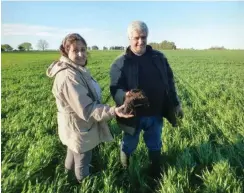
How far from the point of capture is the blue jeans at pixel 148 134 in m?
3.67

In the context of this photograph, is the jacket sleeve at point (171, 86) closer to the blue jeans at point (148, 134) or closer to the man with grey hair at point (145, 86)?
the man with grey hair at point (145, 86)

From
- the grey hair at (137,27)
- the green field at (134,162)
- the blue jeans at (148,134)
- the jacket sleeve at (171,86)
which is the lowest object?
the green field at (134,162)

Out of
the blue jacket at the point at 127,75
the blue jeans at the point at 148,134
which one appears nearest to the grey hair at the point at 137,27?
the blue jacket at the point at 127,75

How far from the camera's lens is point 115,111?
2.98 metres

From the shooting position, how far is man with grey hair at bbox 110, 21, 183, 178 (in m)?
3.40

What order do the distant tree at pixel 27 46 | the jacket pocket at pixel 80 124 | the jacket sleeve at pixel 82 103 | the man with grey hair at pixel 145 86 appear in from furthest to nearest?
the distant tree at pixel 27 46, the man with grey hair at pixel 145 86, the jacket pocket at pixel 80 124, the jacket sleeve at pixel 82 103

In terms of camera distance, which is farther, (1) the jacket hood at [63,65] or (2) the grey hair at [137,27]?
(2) the grey hair at [137,27]

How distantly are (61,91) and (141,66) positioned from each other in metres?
0.92

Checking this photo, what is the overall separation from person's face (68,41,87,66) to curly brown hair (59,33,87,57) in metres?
0.03

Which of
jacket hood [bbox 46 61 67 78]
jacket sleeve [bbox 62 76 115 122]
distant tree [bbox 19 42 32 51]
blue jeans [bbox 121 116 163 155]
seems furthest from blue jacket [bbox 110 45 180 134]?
distant tree [bbox 19 42 32 51]

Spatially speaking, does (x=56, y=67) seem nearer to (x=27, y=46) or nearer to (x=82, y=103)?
(x=82, y=103)

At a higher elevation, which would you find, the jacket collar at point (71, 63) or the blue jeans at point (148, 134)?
the jacket collar at point (71, 63)

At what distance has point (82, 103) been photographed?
291 centimetres

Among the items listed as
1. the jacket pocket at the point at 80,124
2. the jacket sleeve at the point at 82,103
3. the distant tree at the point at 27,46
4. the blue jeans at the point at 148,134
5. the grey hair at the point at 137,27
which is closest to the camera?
the jacket sleeve at the point at 82,103
